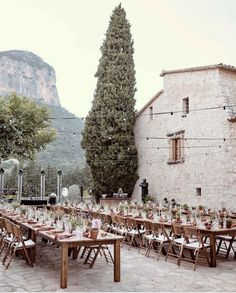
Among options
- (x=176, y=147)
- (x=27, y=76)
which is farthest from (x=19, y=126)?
(x=27, y=76)

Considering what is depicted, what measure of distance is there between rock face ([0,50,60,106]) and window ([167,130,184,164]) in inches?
2135

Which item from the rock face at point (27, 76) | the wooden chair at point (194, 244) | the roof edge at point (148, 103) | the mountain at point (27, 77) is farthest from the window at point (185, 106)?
the rock face at point (27, 76)

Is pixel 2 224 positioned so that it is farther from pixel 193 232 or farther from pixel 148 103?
pixel 148 103

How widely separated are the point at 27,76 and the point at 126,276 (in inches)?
2847

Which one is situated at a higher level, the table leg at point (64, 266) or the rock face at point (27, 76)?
the rock face at point (27, 76)

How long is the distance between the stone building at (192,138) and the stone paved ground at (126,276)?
25.0 feet

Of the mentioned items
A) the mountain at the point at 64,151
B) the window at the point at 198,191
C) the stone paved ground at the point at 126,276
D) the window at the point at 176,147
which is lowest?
the stone paved ground at the point at 126,276

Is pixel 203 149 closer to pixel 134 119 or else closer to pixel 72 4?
pixel 134 119

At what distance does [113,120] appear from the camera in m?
20.5

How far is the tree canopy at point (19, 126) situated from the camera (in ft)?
51.1

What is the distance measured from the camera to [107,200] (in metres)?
19.9

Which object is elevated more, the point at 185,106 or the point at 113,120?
the point at 185,106

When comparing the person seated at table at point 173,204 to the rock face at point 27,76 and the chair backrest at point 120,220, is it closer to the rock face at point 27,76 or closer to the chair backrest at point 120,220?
the chair backrest at point 120,220

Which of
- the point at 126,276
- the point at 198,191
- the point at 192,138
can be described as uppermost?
the point at 192,138
